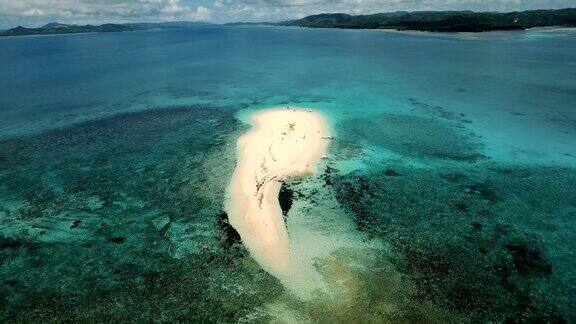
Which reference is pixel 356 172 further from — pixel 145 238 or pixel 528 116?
pixel 528 116

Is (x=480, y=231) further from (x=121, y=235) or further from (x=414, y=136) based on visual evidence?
(x=121, y=235)

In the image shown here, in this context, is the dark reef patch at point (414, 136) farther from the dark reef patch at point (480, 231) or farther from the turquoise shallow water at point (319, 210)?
the dark reef patch at point (480, 231)

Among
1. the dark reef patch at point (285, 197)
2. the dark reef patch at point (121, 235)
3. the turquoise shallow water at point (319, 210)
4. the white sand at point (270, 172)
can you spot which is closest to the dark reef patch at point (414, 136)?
the turquoise shallow water at point (319, 210)

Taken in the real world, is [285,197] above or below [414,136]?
below

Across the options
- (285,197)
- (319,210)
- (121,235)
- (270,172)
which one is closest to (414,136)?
(270,172)

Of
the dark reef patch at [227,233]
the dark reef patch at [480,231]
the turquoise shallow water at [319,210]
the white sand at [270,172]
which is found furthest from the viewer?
the dark reef patch at [227,233]

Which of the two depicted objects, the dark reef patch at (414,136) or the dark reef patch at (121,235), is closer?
the dark reef patch at (121,235)
